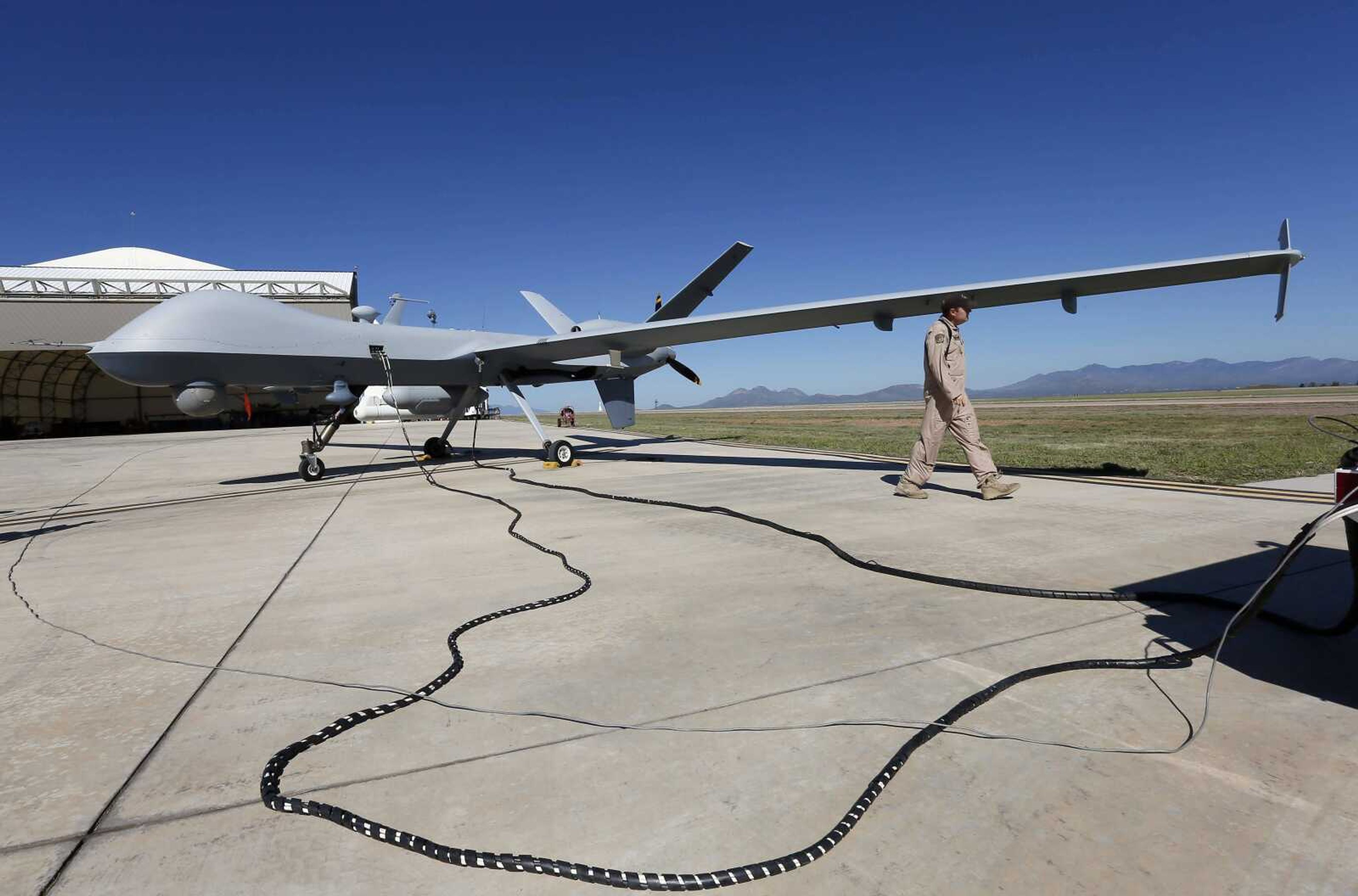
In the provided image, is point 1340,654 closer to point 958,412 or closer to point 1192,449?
point 958,412

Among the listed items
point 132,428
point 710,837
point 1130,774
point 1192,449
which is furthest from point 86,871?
→ point 132,428

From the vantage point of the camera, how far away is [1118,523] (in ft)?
19.5

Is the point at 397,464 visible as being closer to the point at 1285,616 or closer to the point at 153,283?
the point at 1285,616

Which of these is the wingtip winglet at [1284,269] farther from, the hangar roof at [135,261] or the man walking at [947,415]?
the hangar roof at [135,261]

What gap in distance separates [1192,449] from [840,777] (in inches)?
539

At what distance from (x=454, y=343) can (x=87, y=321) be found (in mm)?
33246

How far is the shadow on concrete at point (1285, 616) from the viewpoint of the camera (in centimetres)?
277

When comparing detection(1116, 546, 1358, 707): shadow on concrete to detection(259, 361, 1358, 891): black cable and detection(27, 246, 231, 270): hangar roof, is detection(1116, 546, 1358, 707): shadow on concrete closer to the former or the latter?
detection(259, 361, 1358, 891): black cable

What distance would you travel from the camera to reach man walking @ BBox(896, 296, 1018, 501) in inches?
298

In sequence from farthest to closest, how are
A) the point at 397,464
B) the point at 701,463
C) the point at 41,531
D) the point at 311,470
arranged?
the point at 397,464 < the point at 701,463 < the point at 311,470 < the point at 41,531

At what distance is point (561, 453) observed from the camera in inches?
499

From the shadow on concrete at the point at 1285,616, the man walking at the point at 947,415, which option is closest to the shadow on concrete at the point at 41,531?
the man walking at the point at 947,415

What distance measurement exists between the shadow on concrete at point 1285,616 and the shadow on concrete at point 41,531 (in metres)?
10.4

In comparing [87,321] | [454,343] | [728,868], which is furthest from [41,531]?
[87,321]
